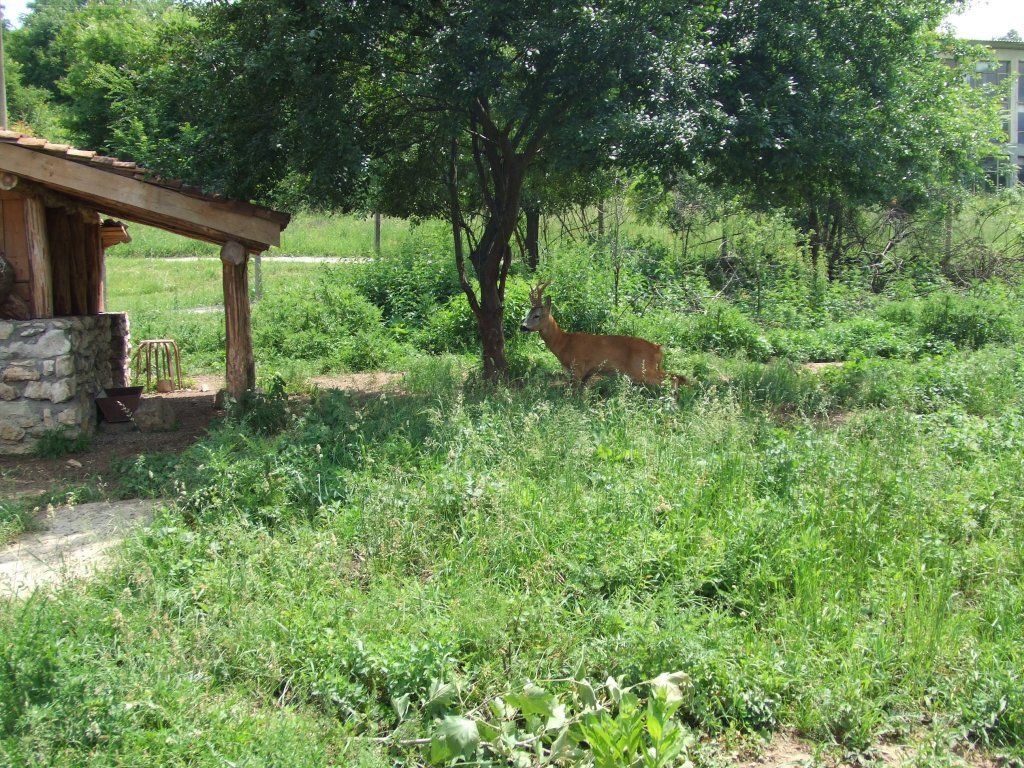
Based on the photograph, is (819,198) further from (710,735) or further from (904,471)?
(710,735)

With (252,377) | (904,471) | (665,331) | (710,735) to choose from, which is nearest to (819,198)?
(665,331)

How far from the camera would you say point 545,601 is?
15.2 ft

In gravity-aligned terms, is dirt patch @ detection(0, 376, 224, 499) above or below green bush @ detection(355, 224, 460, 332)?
below

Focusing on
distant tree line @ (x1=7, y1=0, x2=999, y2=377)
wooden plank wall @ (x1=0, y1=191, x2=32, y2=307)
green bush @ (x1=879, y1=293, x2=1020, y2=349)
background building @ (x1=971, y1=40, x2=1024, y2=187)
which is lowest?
green bush @ (x1=879, y1=293, x2=1020, y2=349)

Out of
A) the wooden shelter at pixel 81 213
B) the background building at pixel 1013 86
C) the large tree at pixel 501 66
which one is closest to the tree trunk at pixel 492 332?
the large tree at pixel 501 66

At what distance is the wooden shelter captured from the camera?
8172mm

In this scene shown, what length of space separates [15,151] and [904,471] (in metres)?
8.25

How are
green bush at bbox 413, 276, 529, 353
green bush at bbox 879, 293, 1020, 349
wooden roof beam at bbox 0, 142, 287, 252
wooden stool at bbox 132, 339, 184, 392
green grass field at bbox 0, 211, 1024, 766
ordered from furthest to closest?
green bush at bbox 413, 276, 529, 353
green bush at bbox 879, 293, 1020, 349
wooden stool at bbox 132, 339, 184, 392
wooden roof beam at bbox 0, 142, 287, 252
green grass field at bbox 0, 211, 1024, 766

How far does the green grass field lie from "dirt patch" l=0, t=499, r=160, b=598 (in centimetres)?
26

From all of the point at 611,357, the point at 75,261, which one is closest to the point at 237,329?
the point at 75,261

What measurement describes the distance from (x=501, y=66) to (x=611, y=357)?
152 inches

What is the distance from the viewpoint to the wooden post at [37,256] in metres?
8.65

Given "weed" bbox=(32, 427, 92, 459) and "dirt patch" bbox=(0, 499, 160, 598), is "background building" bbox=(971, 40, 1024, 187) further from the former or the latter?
"dirt patch" bbox=(0, 499, 160, 598)

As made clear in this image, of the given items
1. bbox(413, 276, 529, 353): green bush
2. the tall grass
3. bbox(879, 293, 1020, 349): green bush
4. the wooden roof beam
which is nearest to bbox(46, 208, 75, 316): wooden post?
the wooden roof beam
